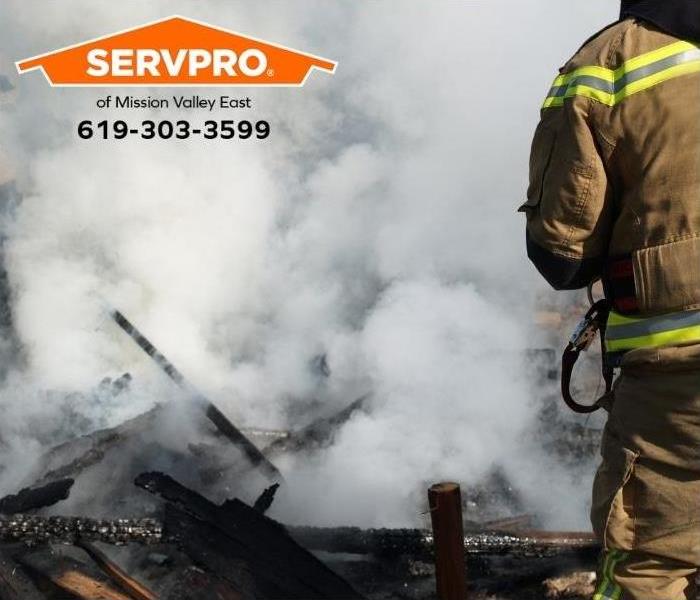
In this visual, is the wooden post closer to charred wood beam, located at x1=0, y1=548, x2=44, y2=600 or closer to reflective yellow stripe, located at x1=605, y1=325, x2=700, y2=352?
reflective yellow stripe, located at x1=605, y1=325, x2=700, y2=352

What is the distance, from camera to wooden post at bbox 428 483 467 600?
2.43 metres

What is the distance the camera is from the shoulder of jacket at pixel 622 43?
6.56 ft

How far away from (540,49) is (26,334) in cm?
538

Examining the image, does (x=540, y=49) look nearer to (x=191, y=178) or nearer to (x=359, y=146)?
(x=359, y=146)

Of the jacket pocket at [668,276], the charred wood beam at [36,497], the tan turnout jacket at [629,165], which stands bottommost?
the charred wood beam at [36,497]

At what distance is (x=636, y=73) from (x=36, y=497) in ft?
11.0

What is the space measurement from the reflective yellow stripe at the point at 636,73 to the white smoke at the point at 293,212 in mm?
3245

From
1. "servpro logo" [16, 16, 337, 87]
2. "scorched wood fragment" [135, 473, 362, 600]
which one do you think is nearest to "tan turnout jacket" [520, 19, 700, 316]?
"scorched wood fragment" [135, 473, 362, 600]

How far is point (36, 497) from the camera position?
3.92 metres

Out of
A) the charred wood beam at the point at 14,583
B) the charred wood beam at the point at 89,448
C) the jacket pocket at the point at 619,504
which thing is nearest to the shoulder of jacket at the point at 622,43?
the jacket pocket at the point at 619,504

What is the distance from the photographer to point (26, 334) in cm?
727

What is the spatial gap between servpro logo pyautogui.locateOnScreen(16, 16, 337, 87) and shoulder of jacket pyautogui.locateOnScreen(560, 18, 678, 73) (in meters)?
6.62

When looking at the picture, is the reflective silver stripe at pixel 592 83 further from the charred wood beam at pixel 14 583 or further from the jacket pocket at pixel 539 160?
the charred wood beam at pixel 14 583

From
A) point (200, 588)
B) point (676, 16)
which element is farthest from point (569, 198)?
point (200, 588)
